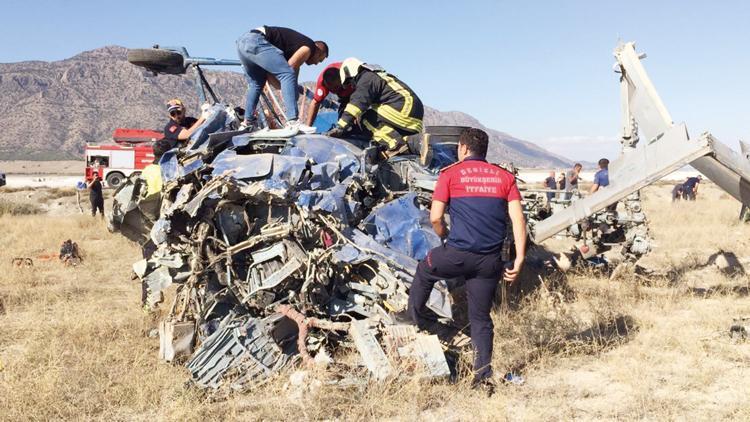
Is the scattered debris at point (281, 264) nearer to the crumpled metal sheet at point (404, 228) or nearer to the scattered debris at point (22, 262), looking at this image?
the crumpled metal sheet at point (404, 228)

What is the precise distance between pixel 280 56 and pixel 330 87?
0.64 m

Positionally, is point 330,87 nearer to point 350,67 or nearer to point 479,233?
point 350,67

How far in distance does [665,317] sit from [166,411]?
15.7 ft

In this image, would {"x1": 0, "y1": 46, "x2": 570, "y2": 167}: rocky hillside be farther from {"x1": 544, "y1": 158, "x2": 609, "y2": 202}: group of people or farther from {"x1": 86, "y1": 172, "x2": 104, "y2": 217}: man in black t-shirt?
{"x1": 544, "y1": 158, "x2": 609, "y2": 202}: group of people

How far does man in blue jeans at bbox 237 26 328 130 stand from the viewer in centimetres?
661

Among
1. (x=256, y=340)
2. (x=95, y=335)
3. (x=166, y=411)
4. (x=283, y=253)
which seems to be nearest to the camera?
(x=166, y=411)

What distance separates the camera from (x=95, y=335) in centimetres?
560

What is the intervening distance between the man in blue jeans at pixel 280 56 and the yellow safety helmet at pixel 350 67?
1.81 feet

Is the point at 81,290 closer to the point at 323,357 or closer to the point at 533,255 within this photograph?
the point at 323,357

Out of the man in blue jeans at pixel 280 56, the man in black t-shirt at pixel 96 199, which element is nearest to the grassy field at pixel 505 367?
the man in blue jeans at pixel 280 56

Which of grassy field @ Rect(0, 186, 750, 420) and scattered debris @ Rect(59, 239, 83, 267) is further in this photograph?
scattered debris @ Rect(59, 239, 83, 267)

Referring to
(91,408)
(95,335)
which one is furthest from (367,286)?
(95,335)

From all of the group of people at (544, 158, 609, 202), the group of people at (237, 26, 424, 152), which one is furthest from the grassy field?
the group of people at (237, 26, 424, 152)

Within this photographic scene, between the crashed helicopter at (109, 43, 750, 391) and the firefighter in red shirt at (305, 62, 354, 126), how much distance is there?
79cm
